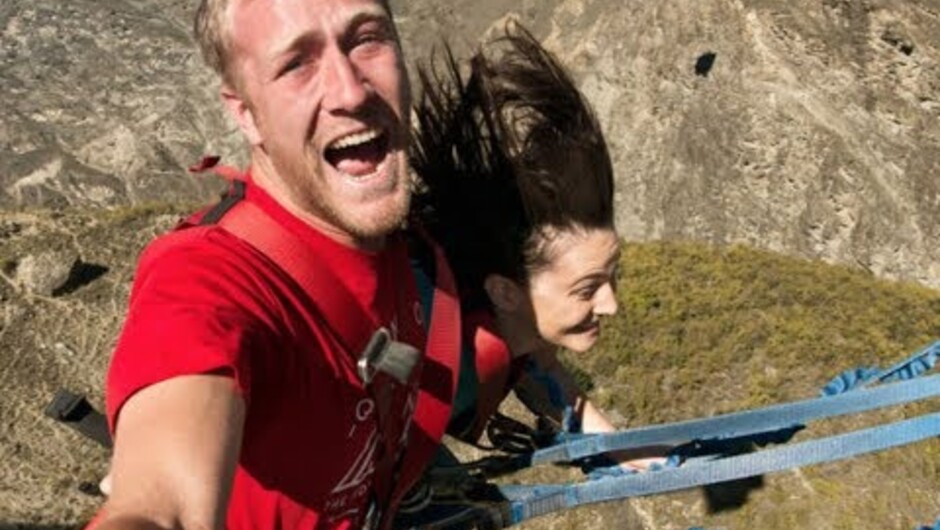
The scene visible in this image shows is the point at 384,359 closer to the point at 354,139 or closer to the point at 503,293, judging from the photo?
the point at 354,139

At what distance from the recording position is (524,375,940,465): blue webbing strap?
9.52ft

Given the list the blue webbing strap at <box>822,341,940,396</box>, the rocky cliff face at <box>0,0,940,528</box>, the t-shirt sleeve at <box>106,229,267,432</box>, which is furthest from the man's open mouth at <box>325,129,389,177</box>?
the rocky cliff face at <box>0,0,940,528</box>

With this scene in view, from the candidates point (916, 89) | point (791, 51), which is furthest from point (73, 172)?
point (916, 89)

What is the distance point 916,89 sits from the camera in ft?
77.2

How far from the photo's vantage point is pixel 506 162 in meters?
3.37

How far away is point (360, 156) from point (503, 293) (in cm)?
115

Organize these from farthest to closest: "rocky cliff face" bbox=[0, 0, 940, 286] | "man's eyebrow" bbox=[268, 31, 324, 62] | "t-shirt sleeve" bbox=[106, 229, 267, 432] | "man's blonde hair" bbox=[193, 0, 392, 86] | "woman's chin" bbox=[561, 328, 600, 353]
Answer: "rocky cliff face" bbox=[0, 0, 940, 286], "woman's chin" bbox=[561, 328, 600, 353], "man's blonde hair" bbox=[193, 0, 392, 86], "man's eyebrow" bbox=[268, 31, 324, 62], "t-shirt sleeve" bbox=[106, 229, 267, 432]

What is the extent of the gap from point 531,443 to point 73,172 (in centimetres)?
2890

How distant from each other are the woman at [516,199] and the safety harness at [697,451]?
0.33 meters

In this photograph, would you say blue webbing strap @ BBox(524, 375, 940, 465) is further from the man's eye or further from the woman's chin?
the man's eye

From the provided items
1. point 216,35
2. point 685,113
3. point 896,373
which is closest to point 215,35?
point 216,35

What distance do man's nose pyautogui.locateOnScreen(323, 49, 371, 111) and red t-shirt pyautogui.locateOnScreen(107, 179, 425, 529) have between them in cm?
30

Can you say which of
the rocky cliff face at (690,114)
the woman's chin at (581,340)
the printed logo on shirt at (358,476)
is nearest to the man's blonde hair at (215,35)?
the printed logo on shirt at (358,476)

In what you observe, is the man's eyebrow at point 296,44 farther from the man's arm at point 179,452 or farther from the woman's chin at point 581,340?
the woman's chin at point 581,340
